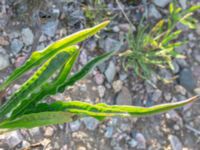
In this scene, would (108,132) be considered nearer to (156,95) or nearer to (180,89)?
(156,95)

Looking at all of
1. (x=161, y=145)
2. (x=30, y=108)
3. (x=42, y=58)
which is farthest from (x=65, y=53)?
(x=161, y=145)

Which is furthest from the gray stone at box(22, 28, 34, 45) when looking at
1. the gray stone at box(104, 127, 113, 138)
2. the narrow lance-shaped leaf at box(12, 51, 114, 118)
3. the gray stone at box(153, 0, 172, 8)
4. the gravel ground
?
the gray stone at box(153, 0, 172, 8)

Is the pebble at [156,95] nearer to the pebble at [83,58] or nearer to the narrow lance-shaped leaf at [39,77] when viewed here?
the pebble at [83,58]

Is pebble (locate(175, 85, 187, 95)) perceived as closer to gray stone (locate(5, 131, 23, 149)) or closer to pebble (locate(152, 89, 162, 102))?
pebble (locate(152, 89, 162, 102))

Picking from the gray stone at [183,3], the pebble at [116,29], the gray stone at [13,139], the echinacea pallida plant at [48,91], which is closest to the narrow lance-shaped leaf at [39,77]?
the echinacea pallida plant at [48,91]

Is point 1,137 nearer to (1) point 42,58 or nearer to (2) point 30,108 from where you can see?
(2) point 30,108

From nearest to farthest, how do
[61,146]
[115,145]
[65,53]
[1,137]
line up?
[65,53] < [1,137] < [61,146] < [115,145]

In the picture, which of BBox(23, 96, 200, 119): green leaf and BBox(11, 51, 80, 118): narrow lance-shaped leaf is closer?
BBox(23, 96, 200, 119): green leaf
